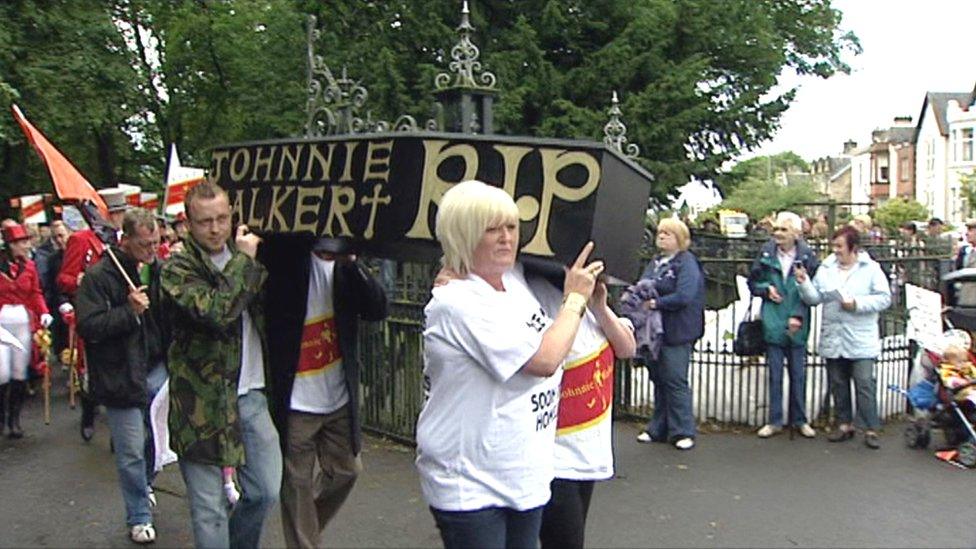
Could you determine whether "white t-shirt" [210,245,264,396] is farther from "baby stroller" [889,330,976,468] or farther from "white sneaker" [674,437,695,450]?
"baby stroller" [889,330,976,468]

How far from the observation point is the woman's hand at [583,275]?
3.24m

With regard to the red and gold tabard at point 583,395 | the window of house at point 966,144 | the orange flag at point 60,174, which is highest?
the window of house at point 966,144

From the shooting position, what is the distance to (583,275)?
326 centimetres

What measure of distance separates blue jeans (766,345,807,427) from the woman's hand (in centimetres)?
531

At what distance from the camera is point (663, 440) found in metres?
8.11

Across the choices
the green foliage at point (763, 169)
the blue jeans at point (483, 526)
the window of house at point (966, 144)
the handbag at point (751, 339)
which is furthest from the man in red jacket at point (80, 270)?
the window of house at point (966, 144)

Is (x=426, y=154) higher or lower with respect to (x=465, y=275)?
higher

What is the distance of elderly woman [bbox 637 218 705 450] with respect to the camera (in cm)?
783

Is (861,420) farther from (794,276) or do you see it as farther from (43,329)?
(43,329)

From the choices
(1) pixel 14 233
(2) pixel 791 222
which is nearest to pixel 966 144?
(2) pixel 791 222

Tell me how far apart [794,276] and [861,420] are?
1.26 metres

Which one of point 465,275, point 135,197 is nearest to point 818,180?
→ point 135,197

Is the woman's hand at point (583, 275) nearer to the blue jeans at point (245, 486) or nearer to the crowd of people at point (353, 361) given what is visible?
the crowd of people at point (353, 361)

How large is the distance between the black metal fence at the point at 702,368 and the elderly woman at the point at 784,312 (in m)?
0.37
